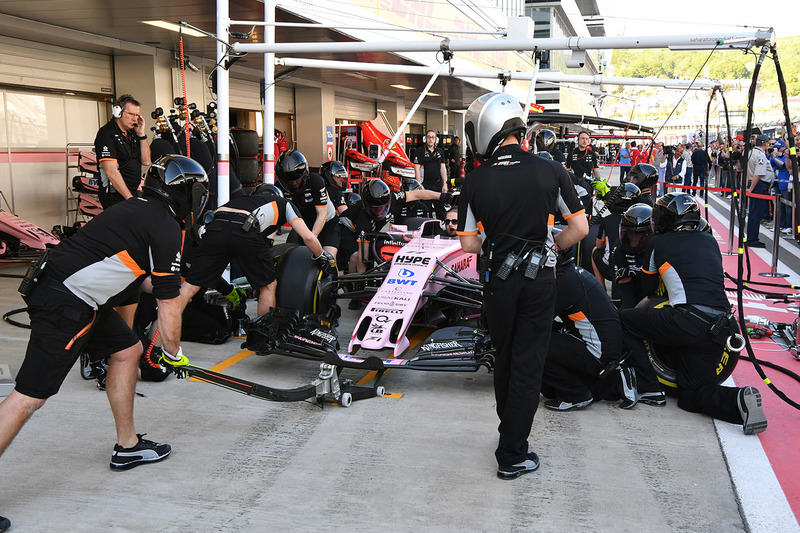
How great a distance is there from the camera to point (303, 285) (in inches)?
249

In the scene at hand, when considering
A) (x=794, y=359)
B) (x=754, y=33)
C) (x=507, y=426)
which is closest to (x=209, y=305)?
(x=507, y=426)

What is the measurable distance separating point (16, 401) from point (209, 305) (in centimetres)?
314

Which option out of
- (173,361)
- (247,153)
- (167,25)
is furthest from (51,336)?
(247,153)

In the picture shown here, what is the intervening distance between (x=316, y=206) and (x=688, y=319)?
3.83 m

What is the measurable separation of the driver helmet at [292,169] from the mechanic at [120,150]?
2.14 meters

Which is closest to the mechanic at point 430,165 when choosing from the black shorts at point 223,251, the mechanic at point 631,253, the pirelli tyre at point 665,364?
the mechanic at point 631,253

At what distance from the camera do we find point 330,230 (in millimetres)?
7605

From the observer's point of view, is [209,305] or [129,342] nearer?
[129,342]

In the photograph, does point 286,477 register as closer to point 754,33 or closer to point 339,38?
point 754,33

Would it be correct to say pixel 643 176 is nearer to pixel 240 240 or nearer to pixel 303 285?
pixel 303 285

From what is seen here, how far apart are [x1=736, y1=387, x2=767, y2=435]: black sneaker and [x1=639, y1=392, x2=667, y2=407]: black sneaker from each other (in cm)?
59

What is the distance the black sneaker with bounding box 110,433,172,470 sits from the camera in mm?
3777

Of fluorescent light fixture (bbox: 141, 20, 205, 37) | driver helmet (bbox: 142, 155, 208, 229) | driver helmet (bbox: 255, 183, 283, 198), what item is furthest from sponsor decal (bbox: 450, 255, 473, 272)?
fluorescent light fixture (bbox: 141, 20, 205, 37)

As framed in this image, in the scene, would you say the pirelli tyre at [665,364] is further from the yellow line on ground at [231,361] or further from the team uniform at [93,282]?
the team uniform at [93,282]
